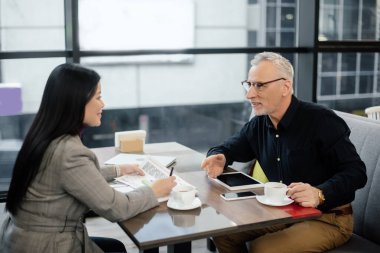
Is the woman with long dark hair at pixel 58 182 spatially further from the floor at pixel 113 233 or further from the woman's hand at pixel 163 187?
the floor at pixel 113 233

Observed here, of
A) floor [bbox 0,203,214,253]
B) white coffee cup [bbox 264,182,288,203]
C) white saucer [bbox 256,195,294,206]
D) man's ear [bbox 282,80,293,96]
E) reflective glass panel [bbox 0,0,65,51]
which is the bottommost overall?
floor [bbox 0,203,214,253]

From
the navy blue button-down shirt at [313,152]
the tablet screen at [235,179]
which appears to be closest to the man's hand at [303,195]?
the navy blue button-down shirt at [313,152]

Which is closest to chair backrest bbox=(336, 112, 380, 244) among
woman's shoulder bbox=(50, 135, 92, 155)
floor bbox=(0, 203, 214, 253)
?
floor bbox=(0, 203, 214, 253)

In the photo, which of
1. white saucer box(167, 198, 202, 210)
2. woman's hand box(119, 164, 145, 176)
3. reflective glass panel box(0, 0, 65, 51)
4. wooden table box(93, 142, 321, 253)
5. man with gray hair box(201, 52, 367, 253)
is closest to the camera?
wooden table box(93, 142, 321, 253)

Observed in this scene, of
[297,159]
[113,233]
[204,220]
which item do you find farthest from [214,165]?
[113,233]

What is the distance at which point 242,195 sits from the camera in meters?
1.78

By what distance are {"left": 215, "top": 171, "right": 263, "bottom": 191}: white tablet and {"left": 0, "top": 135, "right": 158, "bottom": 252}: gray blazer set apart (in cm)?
47

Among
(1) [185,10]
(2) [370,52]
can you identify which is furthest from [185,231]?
(2) [370,52]

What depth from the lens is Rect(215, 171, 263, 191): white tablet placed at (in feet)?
6.18

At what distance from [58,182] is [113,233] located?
1662mm

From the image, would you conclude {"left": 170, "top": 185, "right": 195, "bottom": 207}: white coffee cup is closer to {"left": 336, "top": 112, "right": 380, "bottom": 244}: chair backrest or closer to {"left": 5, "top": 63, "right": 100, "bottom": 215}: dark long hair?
{"left": 5, "top": 63, "right": 100, "bottom": 215}: dark long hair

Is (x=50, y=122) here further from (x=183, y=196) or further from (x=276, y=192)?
(x=276, y=192)

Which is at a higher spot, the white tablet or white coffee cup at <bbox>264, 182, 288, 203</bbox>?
white coffee cup at <bbox>264, 182, 288, 203</bbox>

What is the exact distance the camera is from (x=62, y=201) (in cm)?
154
